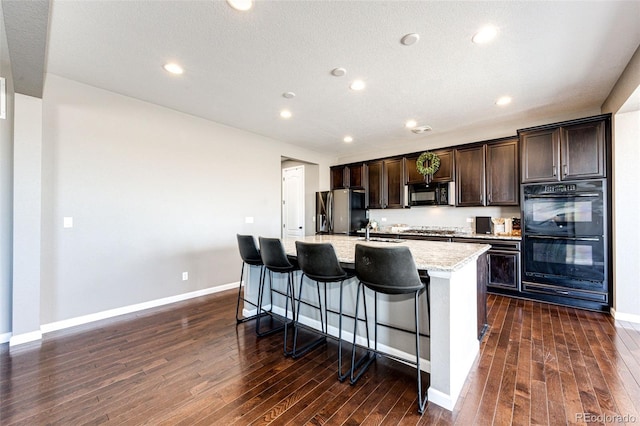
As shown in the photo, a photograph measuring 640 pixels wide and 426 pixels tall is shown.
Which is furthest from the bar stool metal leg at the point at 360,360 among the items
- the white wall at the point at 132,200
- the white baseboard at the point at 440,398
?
the white wall at the point at 132,200

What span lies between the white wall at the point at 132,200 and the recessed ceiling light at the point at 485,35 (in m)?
3.56

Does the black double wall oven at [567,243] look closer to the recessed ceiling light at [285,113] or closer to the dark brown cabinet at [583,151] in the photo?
the dark brown cabinet at [583,151]

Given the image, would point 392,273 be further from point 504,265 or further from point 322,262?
point 504,265

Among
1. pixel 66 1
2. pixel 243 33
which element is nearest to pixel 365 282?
pixel 243 33

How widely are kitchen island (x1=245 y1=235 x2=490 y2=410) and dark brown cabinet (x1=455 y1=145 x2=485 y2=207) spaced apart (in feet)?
8.43

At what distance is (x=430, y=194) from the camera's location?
5.12 m

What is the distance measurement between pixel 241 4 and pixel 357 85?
1.53 metres

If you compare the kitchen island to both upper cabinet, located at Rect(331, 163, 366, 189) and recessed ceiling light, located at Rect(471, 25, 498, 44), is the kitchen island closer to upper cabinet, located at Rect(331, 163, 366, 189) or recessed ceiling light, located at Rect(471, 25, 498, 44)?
recessed ceiling light, located at Rect(471, 25, 498, 44)

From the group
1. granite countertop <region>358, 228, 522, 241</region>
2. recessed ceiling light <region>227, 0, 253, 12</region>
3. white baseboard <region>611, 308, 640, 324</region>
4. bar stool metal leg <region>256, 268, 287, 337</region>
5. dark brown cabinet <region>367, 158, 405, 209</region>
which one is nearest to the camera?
recessed ceiling light <region>227, 0, 253, 12</region>

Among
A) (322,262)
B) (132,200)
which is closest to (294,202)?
(132,200)

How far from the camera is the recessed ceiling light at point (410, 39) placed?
2193mm

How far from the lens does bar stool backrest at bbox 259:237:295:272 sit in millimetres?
2514

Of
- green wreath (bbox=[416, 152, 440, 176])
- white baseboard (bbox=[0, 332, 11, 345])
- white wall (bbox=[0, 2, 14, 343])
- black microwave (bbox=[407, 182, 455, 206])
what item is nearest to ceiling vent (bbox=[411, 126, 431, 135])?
green wreath (bbox=[416, 152, 440, 176])

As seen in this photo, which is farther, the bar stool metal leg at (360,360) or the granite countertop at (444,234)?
the granite countertop at (444,234)
